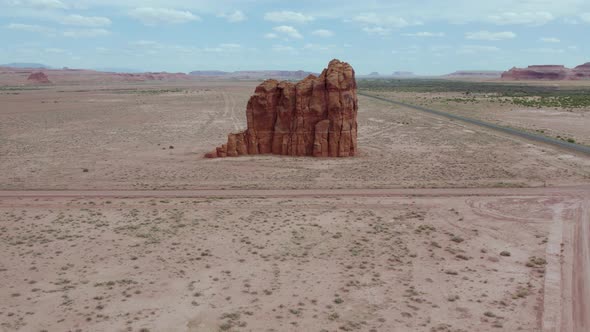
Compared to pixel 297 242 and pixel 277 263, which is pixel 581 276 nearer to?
pixel 297 242

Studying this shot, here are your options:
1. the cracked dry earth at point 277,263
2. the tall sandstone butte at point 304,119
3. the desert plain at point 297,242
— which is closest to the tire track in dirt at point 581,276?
the desert plain at point 297,242

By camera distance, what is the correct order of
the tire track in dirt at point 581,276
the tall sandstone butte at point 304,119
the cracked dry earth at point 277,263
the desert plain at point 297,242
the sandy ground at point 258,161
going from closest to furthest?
the tire track in dirt at point 581,276 < the cracked dry earth at point 277,263 < the desert plain at point 297,242 < the sandy ground at point 258,161 < the tall sandstone butte at point 304,119

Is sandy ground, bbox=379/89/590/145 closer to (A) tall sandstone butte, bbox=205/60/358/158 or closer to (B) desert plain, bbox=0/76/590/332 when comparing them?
(B) desert plain, bbox=0/76/590/332

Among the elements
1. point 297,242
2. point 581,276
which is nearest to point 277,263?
point 297,242

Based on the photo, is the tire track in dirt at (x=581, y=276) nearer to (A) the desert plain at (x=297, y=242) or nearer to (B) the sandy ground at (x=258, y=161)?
(A) the desert plain at (x=297, y=242)

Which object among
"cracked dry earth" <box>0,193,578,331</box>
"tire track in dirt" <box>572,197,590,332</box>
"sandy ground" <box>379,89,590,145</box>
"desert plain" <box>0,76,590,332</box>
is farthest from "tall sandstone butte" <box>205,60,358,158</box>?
"sandy ground" <box>379,89,590,145</box>

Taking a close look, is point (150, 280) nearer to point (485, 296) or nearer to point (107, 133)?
point (485, 296)
